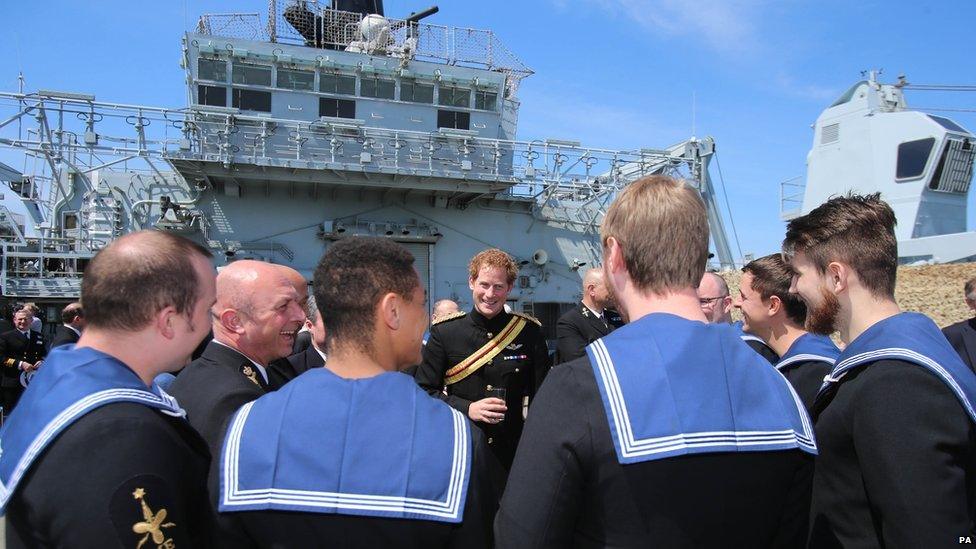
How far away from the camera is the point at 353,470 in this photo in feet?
4.96

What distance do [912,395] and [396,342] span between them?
1.51 meters

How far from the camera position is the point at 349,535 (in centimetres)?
152

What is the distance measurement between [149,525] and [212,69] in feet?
56.5

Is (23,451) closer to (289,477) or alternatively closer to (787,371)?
(289,477)

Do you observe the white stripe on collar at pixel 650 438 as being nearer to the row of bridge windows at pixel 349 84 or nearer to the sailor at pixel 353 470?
the sailor at pixel 353 470

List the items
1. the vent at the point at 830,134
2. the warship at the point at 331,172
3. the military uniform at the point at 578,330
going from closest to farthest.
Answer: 1. the military uniform at the point at 578,330
2. the warship at the point at 331,172
3. the vent at the point at 830,134

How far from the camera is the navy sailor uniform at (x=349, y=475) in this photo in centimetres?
151

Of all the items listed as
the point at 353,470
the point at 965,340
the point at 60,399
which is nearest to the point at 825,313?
the point at 353,470

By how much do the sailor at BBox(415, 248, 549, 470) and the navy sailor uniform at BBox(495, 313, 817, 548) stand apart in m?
2.94

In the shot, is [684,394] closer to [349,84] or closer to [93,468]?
[93,468]

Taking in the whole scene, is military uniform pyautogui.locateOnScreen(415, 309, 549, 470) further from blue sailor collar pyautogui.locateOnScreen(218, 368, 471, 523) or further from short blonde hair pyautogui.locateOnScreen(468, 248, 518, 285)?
blue sailor collar pyautogui.locateOnScreen(218, 368, 471, 523)

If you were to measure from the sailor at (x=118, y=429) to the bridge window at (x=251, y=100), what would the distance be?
16264 millimetres

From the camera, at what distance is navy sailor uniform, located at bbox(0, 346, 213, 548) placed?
1.51 m

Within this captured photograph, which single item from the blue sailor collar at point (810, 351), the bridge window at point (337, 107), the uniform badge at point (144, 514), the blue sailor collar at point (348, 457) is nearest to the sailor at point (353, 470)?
the blue sailor collar at point (348, 457)
